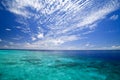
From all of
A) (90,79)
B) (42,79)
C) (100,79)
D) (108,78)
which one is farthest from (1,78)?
(108,78)

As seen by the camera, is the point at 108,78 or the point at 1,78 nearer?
the point at 1,78

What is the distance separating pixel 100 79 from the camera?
1056cm

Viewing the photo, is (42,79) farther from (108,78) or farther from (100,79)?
(108,78)

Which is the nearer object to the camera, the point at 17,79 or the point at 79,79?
the point at 17,79

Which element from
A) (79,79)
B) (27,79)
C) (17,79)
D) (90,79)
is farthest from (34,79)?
(90,79)

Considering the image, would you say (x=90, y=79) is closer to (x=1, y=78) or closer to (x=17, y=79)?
(x=17, y=79)

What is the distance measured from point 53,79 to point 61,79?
0.87 metres

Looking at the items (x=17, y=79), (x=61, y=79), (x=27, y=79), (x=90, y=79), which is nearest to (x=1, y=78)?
(x=17, y=79)

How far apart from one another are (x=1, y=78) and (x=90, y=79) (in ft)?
30.2

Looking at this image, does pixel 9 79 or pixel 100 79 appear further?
pixel 100 79

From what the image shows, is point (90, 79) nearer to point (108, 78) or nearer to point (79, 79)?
point (79, 79)

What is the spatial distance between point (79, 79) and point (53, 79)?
283 centimetres

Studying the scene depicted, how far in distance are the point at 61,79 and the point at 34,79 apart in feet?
9.33

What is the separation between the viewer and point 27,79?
9820 millimetres
